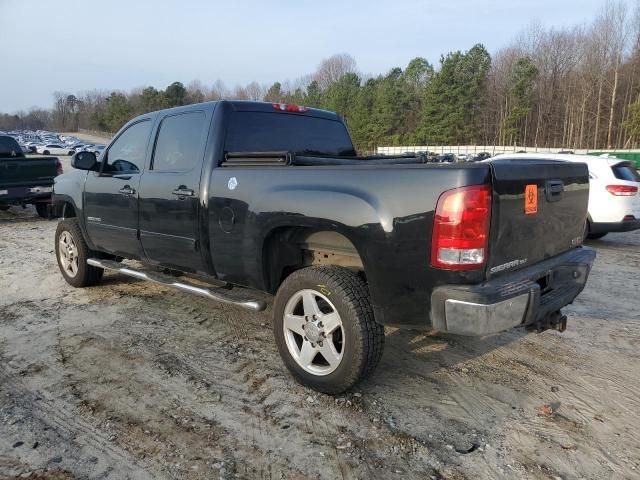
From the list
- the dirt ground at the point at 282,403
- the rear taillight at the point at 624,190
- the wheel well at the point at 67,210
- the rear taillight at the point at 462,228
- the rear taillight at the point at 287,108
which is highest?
the rear taillight at the point at 287,108

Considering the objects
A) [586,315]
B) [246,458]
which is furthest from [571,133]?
[246,458]

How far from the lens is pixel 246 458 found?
2.70 metres

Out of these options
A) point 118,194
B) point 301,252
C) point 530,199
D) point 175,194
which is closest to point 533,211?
point 530,199

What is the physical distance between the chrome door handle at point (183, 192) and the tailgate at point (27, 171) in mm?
8577

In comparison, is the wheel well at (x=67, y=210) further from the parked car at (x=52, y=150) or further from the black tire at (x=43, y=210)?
the parked car at (x=52, y=150)

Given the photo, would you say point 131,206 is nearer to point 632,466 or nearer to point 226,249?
point 226,249

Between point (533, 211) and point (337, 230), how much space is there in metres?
1.21

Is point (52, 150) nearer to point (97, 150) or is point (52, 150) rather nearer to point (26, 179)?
point (97, 150)

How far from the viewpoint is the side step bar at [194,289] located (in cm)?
375

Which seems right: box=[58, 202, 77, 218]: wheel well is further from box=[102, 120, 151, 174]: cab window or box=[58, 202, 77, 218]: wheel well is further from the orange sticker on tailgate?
the orange sticker on tailgate

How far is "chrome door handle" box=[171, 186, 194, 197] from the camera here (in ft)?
13.1

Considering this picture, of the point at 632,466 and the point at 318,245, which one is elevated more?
the point at 318,245

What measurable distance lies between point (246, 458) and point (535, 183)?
2.32m

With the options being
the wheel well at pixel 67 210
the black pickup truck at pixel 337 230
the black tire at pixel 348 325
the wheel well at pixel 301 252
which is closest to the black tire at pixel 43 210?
the wheel well at pixel 67 210
